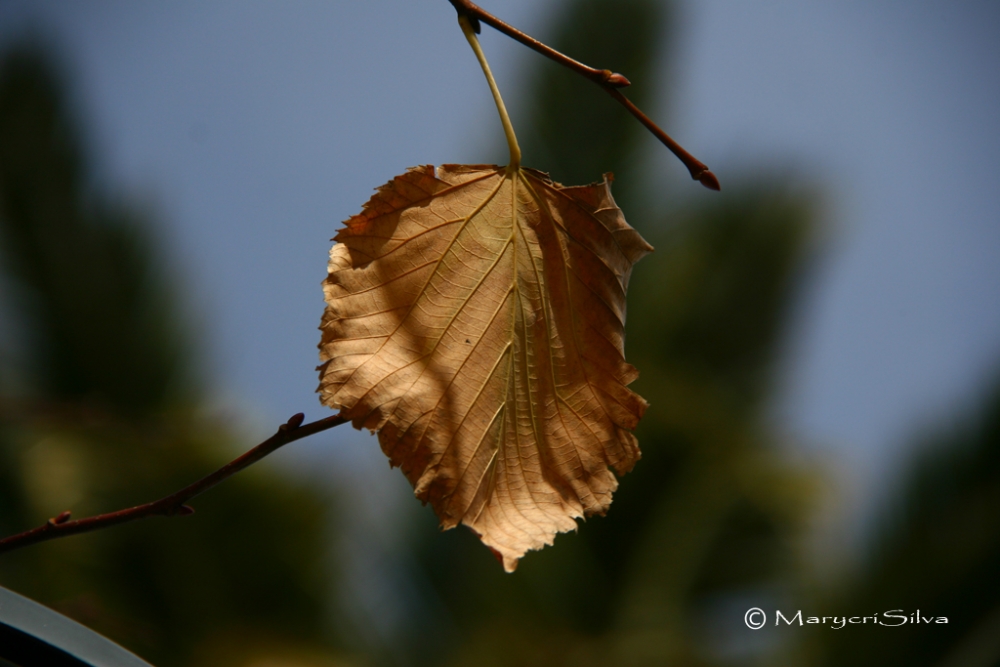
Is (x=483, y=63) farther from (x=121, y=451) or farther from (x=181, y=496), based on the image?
(x=121, y=451)

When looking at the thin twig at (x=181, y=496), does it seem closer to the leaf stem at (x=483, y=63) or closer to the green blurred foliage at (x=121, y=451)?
the leaf stem at (x=483, y=63)

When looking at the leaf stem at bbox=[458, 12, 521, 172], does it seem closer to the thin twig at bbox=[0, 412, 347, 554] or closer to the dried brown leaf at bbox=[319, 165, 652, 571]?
the dried brown leaf at bbox=[319, 165, 652, 571]

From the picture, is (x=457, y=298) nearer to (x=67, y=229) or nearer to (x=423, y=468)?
(x=423, y=468)

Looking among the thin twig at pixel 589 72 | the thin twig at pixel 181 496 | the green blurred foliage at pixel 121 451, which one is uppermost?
the thin twig at pixel 589 72

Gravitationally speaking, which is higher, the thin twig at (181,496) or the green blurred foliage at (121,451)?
the thin twig at (181,496)

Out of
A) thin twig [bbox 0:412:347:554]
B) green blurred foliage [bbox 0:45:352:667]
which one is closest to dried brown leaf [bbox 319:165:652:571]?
thin twig [bbox 0:412:347:554]

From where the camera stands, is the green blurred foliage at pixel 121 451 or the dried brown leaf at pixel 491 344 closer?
the dried brown leaf at pixel 491 344

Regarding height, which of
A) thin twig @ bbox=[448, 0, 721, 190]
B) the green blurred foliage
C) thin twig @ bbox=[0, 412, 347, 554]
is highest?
thin twig @ bbox=[448, 0, 721, 190]

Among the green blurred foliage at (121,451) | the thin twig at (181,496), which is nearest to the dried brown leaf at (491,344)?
the thin twig at (181,496)
